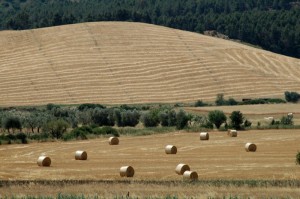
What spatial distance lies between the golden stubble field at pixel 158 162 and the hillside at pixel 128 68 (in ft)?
128

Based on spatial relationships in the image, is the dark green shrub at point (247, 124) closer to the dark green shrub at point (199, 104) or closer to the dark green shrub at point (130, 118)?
the dark green shrub at point (130, 118)

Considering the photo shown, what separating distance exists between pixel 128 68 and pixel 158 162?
69.7 metres

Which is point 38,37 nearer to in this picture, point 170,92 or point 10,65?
point 10,65

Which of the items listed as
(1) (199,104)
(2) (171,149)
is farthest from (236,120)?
(1) (199,104)

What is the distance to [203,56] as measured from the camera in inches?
4875

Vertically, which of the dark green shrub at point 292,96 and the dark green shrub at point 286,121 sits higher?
the dark green shrub at point 286,121

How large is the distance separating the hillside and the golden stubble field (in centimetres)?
3894

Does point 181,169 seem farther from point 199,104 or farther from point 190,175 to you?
point 199,104

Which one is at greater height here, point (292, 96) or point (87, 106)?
point (87, 106)

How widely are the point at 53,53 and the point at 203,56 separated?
74.4 feet

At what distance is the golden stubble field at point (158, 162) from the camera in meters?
34.2

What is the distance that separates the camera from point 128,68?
4589 inches

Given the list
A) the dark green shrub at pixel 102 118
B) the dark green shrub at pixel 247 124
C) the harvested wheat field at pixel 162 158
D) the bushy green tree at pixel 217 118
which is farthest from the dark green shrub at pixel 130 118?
the harvested wheat field at pixel 162 158

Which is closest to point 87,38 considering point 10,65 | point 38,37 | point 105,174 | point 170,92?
point 38,37
